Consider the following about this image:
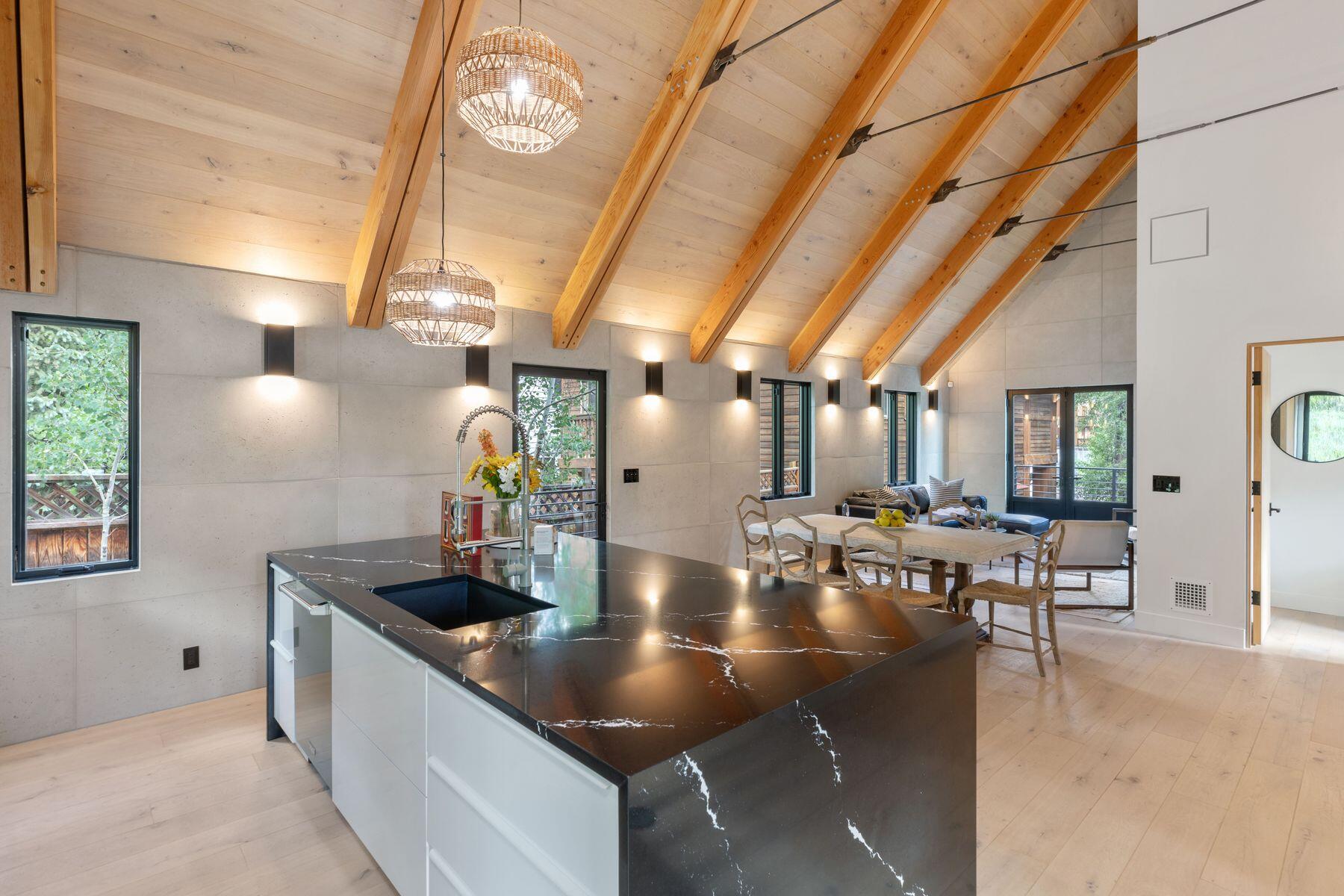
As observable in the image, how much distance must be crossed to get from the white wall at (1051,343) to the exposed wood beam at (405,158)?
25.3ft

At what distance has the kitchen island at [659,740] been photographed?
1.12 m

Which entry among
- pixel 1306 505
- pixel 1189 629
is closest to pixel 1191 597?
pixel 1189 629

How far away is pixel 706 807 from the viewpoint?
1.12 metres

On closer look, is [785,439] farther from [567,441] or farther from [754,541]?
[567,441]

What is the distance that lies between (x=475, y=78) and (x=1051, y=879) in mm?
3060

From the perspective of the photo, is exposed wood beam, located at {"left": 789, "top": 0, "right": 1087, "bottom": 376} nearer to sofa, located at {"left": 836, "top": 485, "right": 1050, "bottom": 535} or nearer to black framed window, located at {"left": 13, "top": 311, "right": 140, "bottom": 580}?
sofa, located at {"left": 836, "top": 485, "right": 1050, "bottom": 535}

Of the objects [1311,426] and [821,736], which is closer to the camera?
[821,736]

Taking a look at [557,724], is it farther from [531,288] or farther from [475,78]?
[531,288]

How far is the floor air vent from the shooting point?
4.46 metres

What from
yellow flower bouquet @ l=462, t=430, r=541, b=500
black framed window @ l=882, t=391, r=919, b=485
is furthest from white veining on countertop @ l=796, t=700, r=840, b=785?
black framed window @ l=882, t=391, r=919, b=485

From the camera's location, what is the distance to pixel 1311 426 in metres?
4.95

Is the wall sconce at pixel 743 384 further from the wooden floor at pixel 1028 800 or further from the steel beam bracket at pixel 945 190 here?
the wooden floor at pixel 1028 800

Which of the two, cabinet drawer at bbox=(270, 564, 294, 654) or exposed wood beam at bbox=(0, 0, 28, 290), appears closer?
exposed wood beam at bbox=(0, 0, 28, 290)

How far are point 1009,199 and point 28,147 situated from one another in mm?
7024
